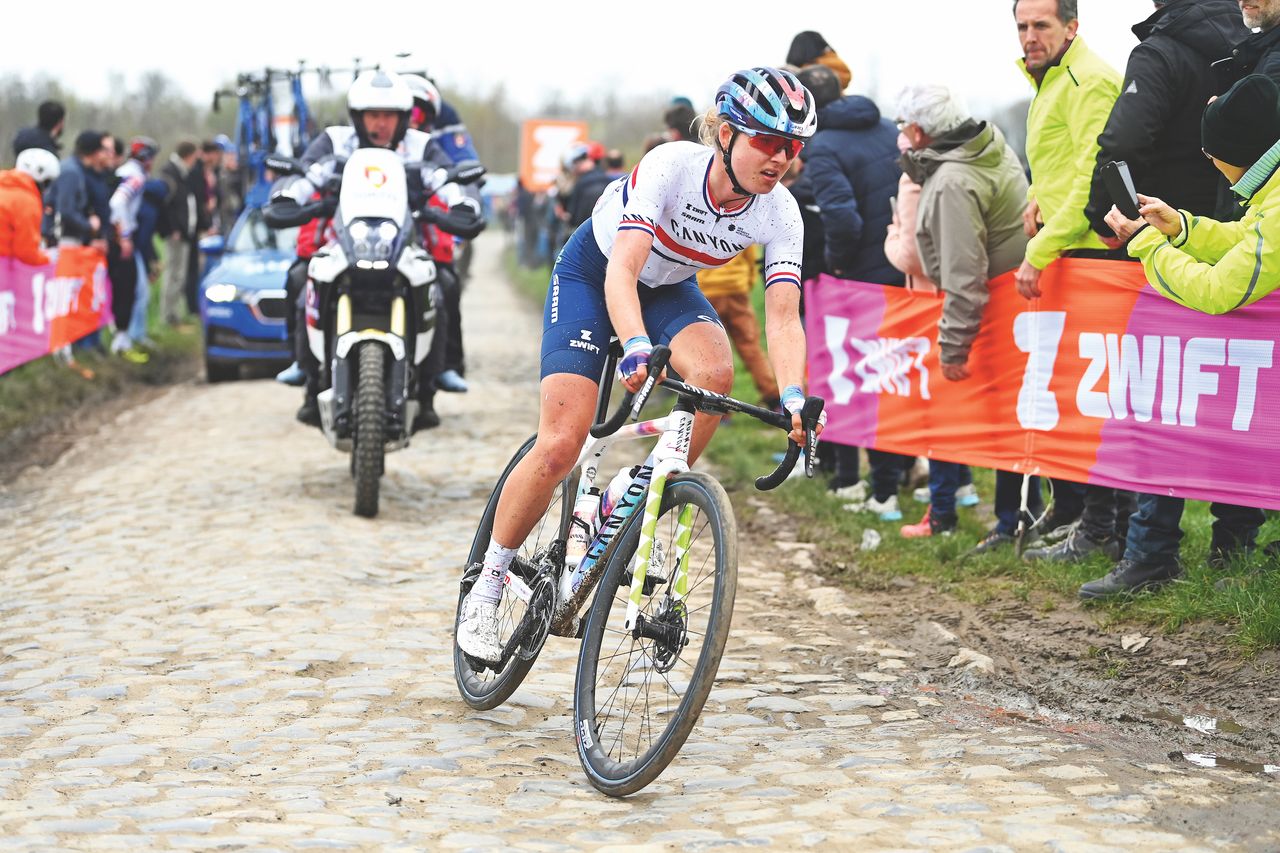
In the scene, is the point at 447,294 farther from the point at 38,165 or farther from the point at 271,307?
the point at 271,307

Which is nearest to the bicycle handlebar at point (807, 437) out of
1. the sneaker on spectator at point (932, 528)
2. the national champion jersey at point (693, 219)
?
the national champion jersey at point (693, 219)

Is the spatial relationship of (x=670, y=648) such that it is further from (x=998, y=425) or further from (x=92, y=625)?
(x=998, y=425)

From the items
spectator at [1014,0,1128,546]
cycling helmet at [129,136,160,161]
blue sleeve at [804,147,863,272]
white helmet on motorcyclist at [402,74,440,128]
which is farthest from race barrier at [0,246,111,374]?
spectator at [1014,0,1128,546]

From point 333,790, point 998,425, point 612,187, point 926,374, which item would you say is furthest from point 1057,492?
point 333,790

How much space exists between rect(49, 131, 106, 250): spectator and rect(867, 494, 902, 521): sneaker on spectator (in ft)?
33.0

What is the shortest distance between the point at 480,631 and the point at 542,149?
38.1 m

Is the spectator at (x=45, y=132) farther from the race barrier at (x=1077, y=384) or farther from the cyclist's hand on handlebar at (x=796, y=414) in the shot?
the cyclist's hand on handlebar at (x=796, y=414)

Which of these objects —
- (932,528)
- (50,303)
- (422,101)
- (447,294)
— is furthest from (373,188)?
(50,303)

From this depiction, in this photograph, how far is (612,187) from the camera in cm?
582

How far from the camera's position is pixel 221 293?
639 inches

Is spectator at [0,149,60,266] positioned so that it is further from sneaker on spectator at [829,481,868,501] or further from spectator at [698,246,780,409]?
sneaker on spectator at [829,481,868,501]

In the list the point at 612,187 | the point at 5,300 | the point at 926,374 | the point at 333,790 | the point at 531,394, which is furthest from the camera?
the point at 531,394

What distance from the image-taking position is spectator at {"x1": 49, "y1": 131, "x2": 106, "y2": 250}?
16.4 m

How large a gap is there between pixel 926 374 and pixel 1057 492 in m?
1.14
